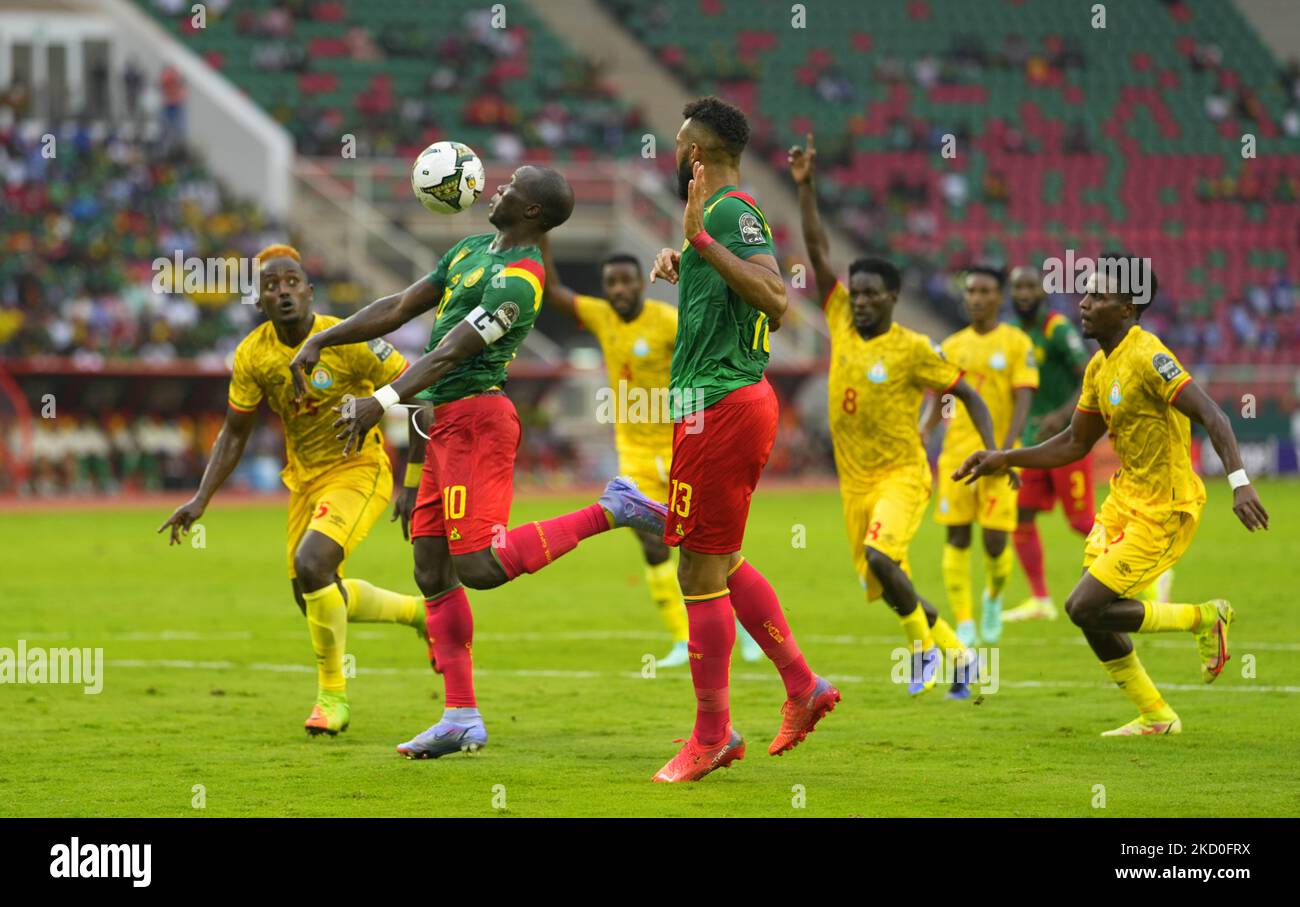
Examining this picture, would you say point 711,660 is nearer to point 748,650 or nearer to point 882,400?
point 882,400

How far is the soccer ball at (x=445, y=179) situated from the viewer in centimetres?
952

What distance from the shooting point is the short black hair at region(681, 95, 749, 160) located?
863 cm

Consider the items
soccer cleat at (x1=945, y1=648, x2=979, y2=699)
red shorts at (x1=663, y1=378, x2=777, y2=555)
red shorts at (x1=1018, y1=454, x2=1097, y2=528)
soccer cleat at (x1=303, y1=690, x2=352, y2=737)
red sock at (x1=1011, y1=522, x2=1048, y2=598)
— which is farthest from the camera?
red sock at (x1=1011, y1=522, x2=1048, y2=598)

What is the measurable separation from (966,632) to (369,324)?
6.13m

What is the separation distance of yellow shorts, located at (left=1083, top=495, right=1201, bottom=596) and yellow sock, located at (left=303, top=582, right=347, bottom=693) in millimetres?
3920

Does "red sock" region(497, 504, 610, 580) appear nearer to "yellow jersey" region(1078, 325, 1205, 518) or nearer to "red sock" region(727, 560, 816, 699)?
"red sock" region(727, 560, 816, 699)

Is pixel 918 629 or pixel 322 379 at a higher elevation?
pixel 322 379

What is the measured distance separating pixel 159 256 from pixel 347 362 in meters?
26.4

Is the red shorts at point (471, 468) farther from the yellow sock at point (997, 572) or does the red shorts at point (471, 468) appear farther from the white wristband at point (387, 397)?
the yellow sock at point (997, 572)

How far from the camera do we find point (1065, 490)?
626 inches

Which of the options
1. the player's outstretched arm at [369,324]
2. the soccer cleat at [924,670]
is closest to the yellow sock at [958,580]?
the soccer cleat at [924,670]

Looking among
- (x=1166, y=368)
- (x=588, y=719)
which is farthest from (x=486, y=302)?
(x=1166, y=368)

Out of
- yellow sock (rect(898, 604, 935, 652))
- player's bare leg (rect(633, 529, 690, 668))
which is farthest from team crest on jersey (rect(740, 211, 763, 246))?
player's bare leg (rect(633, 529, 690, 668))

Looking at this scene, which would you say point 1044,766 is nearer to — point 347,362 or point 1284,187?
point 347,362
